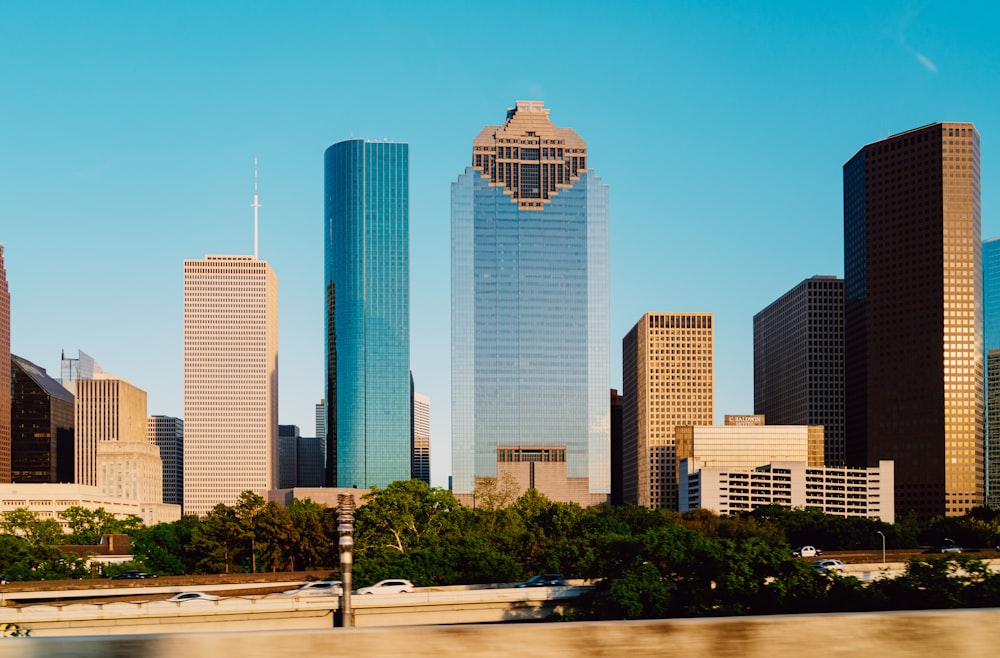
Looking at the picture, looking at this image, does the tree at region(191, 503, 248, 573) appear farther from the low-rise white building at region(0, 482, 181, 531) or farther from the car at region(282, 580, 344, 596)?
the low-rise white building at region(0, 482, 181, 531)

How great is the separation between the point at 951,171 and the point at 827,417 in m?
50.6

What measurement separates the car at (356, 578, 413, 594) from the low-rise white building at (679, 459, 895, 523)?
341 feet

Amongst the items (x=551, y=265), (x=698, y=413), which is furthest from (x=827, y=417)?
(x=551, y=265)

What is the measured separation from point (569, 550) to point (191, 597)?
18.8 meters

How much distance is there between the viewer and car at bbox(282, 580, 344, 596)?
137 feet

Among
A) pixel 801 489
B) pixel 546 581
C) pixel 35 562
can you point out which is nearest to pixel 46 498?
pixel 35 562

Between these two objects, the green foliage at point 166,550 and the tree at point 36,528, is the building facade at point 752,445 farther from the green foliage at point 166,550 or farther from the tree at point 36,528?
the tree at point 36,528

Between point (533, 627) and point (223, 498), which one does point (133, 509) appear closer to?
point (223, 498)

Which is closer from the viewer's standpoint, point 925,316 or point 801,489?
point 801,489

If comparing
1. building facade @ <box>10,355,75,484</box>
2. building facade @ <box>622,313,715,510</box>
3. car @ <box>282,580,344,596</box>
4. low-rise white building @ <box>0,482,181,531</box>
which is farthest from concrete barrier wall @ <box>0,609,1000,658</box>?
building facade @ <box>10,355,75,484</box>

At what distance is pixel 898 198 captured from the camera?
158 metres

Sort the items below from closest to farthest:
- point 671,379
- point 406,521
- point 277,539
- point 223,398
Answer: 1. point 277,539
2. point 406,521
3. point 671,379
4. point 223,398

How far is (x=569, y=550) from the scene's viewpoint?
51.1 meters

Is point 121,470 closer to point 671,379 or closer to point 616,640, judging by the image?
point 671,379
